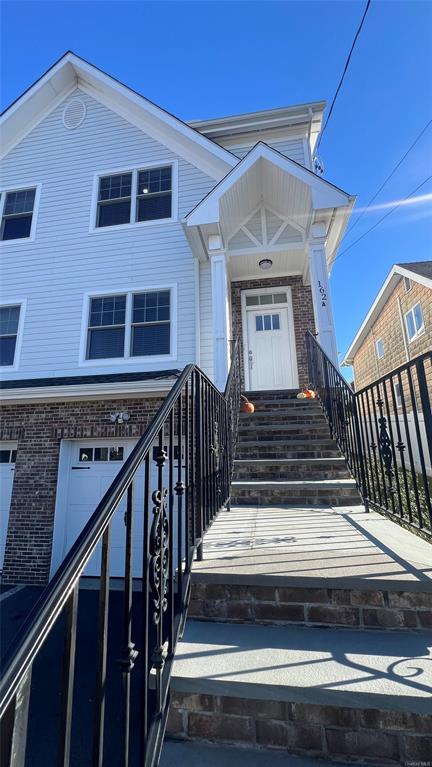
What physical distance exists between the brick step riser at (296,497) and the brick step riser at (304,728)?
2.37 metres

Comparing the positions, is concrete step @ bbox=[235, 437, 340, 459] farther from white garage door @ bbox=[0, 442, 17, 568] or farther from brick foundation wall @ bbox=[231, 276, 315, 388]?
white garage door @ bbox=[0, 442, 17, 568]

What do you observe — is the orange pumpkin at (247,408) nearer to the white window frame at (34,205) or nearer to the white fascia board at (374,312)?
the white window frame at (34,205)

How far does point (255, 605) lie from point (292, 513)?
1517mm

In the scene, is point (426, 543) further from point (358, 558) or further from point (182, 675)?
point (182, 675)

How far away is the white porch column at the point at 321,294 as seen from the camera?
539cm

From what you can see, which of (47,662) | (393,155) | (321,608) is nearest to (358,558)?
(321,608)

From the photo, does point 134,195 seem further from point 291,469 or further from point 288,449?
point 291,469

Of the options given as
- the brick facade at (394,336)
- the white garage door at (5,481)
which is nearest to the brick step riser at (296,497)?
the white garage door at (5,481)

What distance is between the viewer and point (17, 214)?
26.3ft

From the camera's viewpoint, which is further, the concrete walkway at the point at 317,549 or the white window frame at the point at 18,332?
the white window frame at the point at 18,332

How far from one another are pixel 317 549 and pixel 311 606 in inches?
19.5

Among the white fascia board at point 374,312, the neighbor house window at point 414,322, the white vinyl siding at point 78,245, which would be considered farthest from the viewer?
the white fascia board at point 374,312

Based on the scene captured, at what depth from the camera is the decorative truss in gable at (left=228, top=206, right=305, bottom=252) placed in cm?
634

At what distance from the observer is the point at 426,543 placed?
2414 mm
